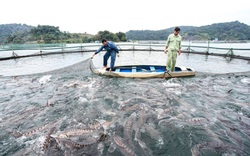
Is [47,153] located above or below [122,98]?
below

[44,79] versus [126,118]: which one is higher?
[44,79]

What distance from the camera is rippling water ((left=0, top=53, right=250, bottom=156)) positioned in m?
4.13

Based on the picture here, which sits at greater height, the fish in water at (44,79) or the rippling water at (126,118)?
the fish in water at (44,79)

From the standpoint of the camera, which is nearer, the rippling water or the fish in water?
the rippling water

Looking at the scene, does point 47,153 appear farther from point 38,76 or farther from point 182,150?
point 38,76

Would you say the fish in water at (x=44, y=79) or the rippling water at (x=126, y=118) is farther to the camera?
the fish in water at (x=44, y=79)

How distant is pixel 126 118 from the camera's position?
555cm

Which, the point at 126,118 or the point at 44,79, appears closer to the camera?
the point at 126,118

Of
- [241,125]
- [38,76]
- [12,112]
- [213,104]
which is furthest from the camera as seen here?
[38,76]

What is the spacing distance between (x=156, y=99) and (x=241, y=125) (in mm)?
3348

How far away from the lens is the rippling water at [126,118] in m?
4.13

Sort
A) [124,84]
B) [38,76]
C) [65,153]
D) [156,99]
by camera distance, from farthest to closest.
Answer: [38,76] < [124,84] < [156,99] < [65,153]

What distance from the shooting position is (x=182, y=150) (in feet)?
13.4

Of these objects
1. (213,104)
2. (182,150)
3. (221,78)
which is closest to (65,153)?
(182,150)
